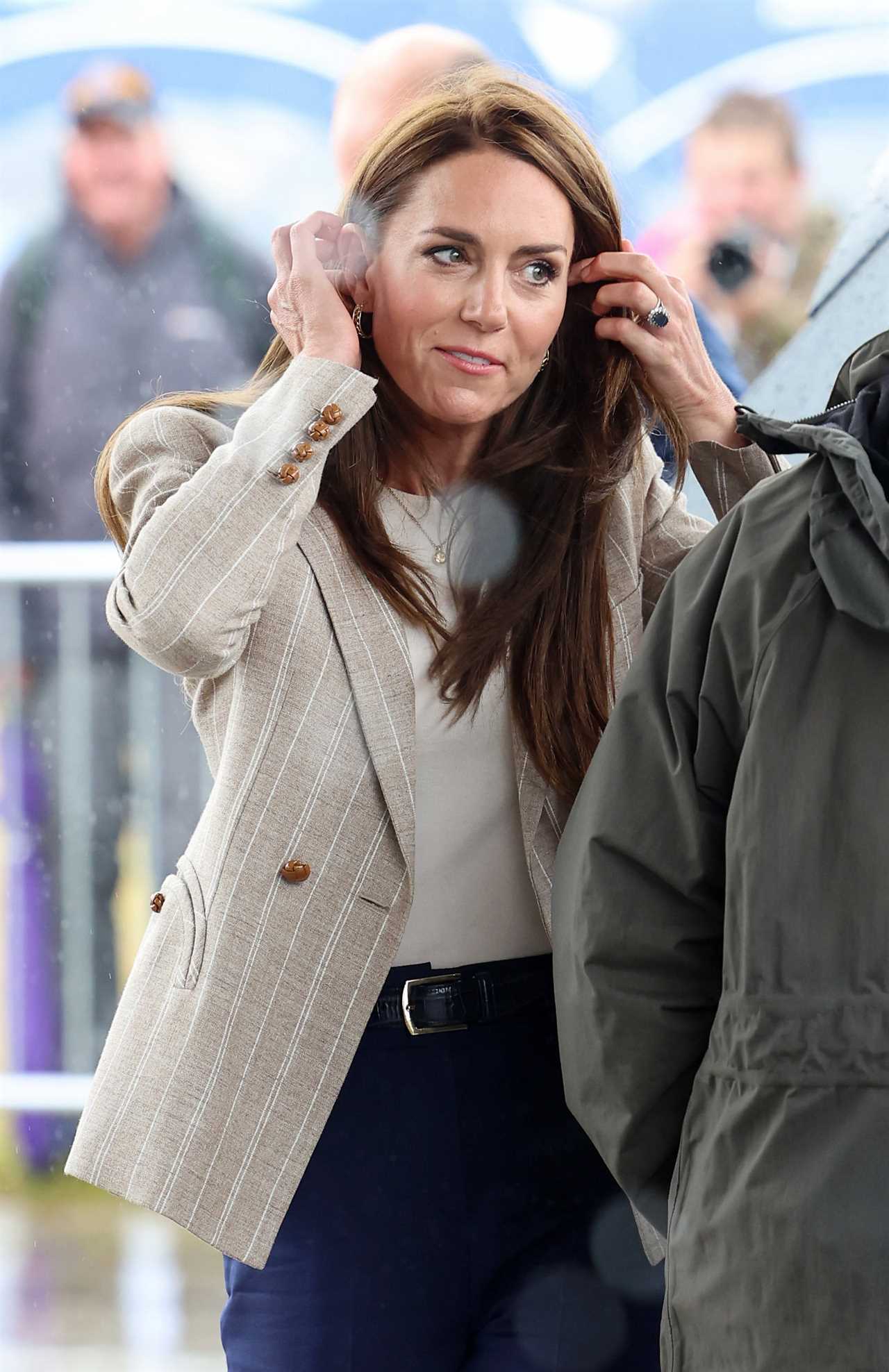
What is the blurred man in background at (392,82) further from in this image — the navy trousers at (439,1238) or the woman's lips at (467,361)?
the navy trousers at (439,1238)

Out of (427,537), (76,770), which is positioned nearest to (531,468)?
(427,537)

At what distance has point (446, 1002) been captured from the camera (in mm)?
1150

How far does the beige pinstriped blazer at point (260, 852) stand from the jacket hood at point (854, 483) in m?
0.42

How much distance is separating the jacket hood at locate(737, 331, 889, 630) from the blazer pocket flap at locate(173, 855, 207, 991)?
563mm

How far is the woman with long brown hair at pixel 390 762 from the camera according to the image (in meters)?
1.12

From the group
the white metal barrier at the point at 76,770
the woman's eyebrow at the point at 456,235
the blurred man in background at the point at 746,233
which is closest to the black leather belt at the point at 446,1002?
the woman's eyebrow at the point at 456,235

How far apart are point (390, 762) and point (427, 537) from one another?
0.78ft

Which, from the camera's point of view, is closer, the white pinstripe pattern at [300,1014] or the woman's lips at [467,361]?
the white pinstripe pattern at [300,1014]

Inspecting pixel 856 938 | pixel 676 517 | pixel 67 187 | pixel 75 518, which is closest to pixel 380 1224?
pixel 856 938

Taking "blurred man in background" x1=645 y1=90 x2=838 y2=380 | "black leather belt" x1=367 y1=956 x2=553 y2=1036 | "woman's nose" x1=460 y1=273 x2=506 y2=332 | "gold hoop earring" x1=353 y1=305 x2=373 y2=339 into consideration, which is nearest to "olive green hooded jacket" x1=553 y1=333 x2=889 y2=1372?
"black leather belt" x1=367 y1=956 x2=553 y2=1036

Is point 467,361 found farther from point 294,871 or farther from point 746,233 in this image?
point 746,233

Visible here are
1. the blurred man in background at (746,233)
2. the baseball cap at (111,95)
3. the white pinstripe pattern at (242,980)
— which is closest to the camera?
the white pinstripe pattern at (242,980)

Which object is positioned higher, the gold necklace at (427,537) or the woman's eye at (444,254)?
the woman's eye at (444,254)

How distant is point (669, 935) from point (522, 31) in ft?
5.60
